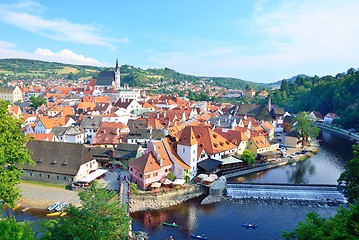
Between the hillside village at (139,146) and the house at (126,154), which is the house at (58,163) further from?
the house at (126,154)

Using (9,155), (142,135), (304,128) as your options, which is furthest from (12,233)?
(304,128)

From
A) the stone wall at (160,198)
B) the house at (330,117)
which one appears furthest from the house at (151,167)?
the house at (330,117)

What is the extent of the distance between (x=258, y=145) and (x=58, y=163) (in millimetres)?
32699

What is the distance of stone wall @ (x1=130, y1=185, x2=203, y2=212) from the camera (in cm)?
3237

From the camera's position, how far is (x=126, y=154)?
42.5 metres

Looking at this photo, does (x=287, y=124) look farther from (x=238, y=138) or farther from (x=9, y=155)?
(x=9, y=155)

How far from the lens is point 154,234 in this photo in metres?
27.7

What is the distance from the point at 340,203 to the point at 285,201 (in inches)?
252

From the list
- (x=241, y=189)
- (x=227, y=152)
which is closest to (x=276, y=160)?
(x=227, y=152)

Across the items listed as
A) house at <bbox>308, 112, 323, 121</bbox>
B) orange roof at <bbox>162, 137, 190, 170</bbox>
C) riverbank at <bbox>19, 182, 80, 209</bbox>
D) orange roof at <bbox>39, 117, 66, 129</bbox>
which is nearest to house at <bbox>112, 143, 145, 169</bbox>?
orange roof at <bbox>162, 137, 190, 170</bbox>

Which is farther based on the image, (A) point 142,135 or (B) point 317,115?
(B) point 317,115

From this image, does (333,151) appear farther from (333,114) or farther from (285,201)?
(333,114)

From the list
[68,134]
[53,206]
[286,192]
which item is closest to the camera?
[53,206]

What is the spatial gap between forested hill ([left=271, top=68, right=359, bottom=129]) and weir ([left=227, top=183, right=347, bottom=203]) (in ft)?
171
